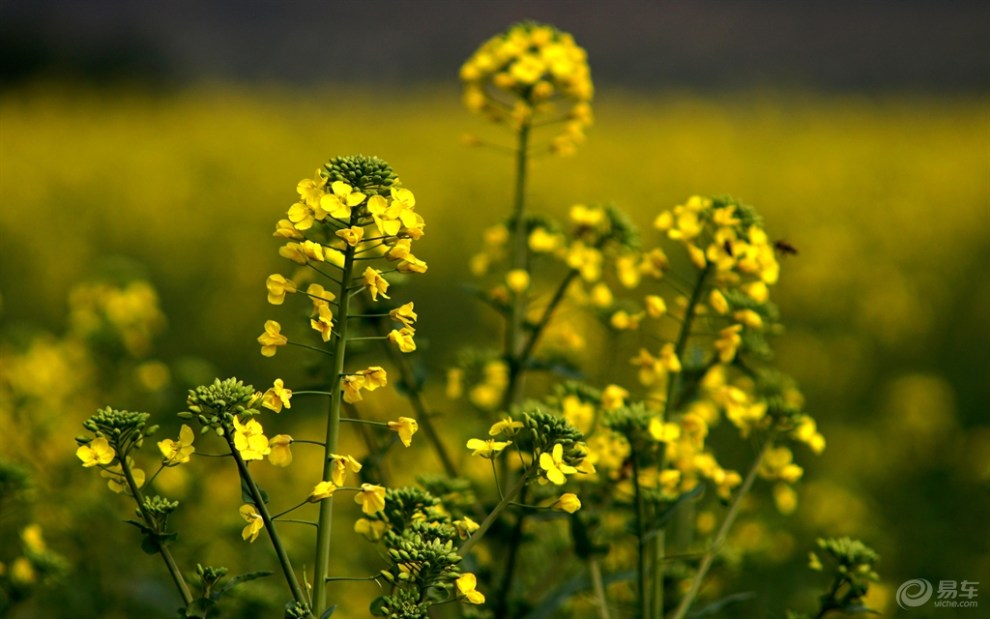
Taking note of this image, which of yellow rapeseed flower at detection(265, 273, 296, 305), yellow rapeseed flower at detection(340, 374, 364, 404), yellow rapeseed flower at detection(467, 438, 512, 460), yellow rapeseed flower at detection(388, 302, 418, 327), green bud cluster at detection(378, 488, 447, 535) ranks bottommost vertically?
green bud cluster at detection(378, 488, 447, 535)

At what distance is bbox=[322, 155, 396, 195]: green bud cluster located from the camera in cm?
175

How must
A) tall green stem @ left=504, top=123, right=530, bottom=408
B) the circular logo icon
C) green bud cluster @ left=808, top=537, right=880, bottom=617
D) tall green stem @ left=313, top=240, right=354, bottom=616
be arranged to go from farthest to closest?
the circular logo icon → tall green stem @ left=504, top=123, right=530, bottom=408 → green bud cluster @ left=808, top=537, right=880, bottom=617 → tall green stem @ left=313, top=240, right=354, bottom=616

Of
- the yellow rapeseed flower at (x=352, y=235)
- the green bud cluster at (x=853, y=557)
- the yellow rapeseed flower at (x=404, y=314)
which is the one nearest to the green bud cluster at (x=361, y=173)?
the yellow rapeseed flower at (x=352, y=235)

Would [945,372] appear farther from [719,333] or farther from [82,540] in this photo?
[82,540]

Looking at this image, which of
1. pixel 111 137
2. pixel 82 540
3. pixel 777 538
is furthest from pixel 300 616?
pixel 111 137

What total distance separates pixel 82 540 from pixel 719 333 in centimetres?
239

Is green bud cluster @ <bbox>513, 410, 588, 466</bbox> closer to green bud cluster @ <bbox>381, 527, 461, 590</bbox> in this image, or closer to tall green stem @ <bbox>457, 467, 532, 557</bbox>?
tall green stem @ <bbox>457, 467, 532, 557</bbox>

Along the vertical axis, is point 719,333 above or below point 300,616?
above

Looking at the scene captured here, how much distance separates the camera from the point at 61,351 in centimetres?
404

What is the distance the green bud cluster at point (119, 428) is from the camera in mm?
1662

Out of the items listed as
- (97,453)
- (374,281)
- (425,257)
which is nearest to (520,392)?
(374,281)

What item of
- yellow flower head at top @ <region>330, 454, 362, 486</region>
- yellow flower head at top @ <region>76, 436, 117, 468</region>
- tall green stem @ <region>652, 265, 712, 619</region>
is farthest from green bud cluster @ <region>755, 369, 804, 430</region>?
yellow flower head at top @ <region>76, 436, 117, 468</region>

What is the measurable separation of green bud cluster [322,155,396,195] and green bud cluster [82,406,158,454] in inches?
21.7

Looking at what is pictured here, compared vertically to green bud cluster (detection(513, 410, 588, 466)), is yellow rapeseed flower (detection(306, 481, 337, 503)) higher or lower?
→ lower
